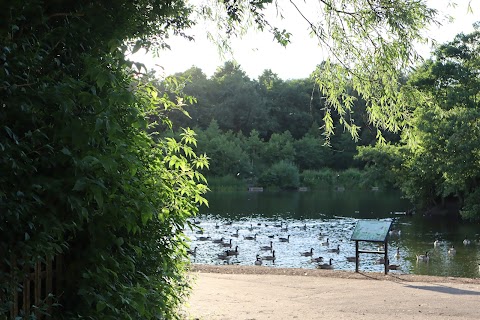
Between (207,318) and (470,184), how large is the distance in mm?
26850

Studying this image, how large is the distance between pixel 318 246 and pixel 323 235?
301 cm

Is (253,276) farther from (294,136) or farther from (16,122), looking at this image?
(294,136)

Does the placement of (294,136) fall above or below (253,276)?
above

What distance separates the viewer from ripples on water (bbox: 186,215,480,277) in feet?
58.1

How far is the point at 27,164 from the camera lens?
3098 mm

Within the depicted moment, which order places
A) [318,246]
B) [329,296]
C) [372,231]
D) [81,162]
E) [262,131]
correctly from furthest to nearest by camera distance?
[262,131]
[318,246]
[372,231]
[329,296]
[81,162]

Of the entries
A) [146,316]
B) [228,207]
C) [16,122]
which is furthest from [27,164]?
[228,207]

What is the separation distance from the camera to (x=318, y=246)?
21.8m

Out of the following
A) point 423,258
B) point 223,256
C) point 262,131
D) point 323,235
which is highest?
point 262,131

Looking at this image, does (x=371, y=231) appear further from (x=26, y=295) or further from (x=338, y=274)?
(x=26, y=295)

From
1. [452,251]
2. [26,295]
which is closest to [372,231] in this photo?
[26,295]

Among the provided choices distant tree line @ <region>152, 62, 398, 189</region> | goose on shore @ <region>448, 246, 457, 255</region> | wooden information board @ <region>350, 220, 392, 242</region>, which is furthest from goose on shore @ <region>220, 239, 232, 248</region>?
distant tree line @ <region>152, 62, 398, 189</region>

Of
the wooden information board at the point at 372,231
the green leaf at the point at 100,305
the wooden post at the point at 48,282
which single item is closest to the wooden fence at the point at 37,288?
the wooden post at the point at 48,282

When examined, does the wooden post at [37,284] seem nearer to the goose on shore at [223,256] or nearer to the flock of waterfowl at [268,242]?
the flock of waterfowl at [268,242]
